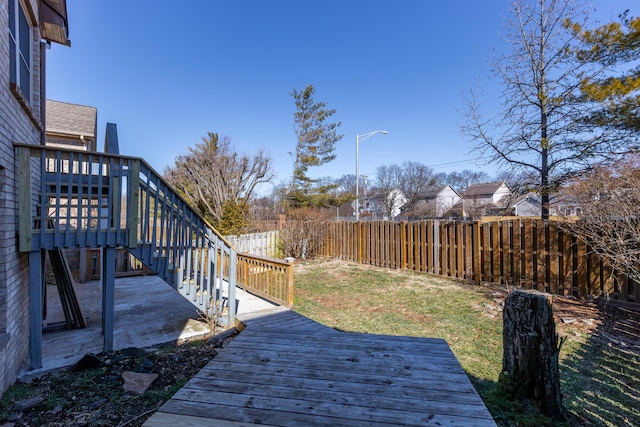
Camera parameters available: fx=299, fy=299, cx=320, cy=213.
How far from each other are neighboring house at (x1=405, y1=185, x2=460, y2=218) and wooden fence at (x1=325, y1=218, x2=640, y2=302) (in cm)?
2722

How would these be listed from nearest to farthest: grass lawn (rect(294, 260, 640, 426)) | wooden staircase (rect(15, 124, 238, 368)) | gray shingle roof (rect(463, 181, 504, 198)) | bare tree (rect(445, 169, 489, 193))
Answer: grass lawn (rect(294, 260, 640, 426)) → wooden staircase (rect(15, 124, 238, 368)) → gray shingle roof (rect(463, 181, 504, 198)) → bare tree (rect(445, 169, 489, 193))

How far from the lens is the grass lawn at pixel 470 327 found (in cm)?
251

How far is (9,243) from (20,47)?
2519mm

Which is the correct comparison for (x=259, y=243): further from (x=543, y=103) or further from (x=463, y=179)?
(x=463, y=179)

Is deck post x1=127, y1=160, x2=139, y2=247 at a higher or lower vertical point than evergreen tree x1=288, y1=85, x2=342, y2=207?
lower

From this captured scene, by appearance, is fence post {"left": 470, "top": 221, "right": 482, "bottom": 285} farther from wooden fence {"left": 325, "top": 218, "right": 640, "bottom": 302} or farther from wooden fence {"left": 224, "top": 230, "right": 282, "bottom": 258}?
wooden fence {"left": 224, "top": 230, "right": 282, "bottom": 258}

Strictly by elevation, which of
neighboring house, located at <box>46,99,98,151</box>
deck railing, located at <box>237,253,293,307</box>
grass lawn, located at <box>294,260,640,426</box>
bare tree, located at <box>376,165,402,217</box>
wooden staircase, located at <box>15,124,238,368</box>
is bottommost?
grass lawn, located at <box>294,260,640,426</box>

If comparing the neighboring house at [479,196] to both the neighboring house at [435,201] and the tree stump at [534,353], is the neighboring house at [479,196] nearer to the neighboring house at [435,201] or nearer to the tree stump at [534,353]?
the neighboring house at [435,201]

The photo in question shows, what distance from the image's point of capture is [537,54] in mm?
7770

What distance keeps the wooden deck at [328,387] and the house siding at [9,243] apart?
214 centimetres

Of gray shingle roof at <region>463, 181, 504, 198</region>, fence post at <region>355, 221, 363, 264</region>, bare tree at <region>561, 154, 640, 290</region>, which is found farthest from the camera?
gray shingle roof at <region>463, 181, 504, 198</region>

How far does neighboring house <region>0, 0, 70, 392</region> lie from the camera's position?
9.05 feet

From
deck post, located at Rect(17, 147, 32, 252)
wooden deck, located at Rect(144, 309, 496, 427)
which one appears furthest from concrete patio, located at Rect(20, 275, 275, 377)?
wooden deck, located at Rect(144, 309, 496, 427)

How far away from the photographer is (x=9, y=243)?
9.55ft
